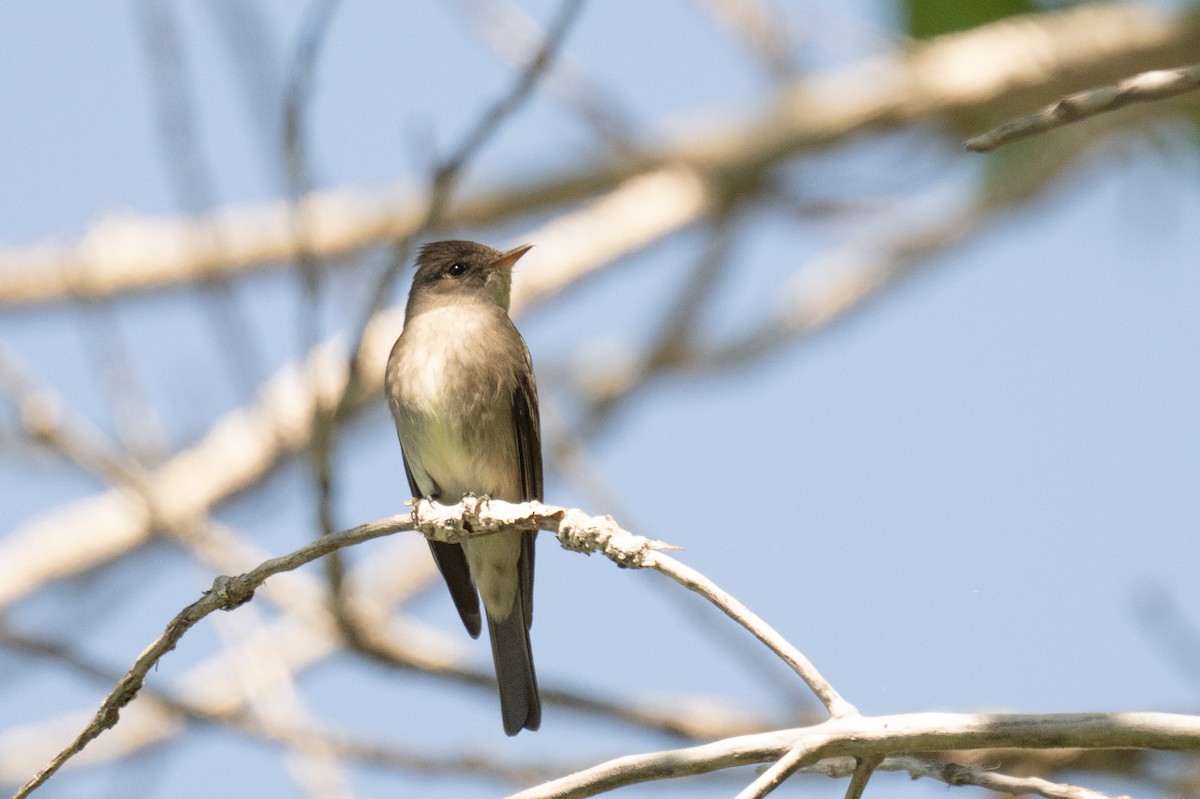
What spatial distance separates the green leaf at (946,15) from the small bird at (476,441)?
12.9ft

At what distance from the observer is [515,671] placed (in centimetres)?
498

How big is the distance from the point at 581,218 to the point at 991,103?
7.31 feet

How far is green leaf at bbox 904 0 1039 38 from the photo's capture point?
27.1 ft

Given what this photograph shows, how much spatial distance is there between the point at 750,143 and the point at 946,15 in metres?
1.56

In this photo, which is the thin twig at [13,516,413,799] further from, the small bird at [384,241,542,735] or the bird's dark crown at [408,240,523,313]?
the bird's dark crown at [408,240,523,313]

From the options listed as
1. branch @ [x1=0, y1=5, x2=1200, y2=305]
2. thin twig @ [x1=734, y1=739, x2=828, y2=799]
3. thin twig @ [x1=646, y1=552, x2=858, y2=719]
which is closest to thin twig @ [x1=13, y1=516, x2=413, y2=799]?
thin twig @ [x1=646, y1=552, x2=858, y2=719]

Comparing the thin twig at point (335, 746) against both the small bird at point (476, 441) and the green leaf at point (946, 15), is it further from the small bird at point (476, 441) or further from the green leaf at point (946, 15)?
the green leaf at point (946, 15)

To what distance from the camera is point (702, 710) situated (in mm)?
5711

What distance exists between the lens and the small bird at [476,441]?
5.17m

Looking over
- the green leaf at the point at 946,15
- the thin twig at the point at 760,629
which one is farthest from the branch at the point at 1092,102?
the green leaf at the point at 946,15

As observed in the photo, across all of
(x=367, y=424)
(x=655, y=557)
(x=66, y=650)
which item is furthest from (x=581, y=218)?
(x=655, y=557)

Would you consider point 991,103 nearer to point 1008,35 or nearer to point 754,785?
point 1008,35

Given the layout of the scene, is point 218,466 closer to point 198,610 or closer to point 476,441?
point 476,441

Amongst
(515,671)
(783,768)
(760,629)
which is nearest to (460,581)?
(515,671)
